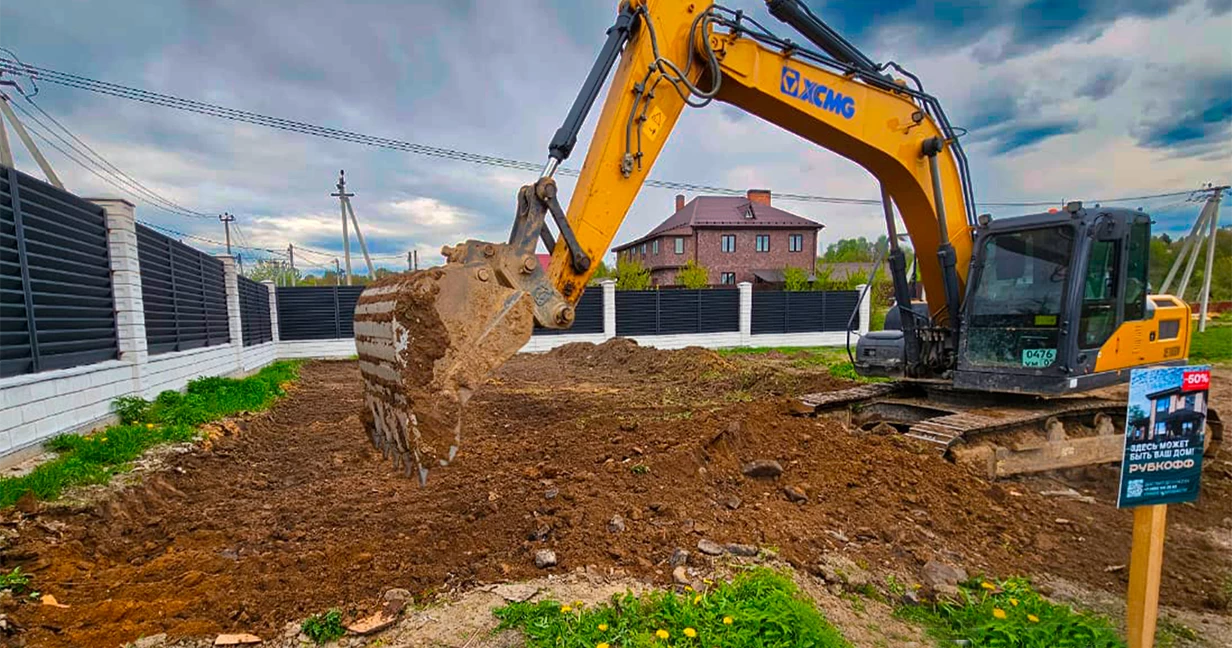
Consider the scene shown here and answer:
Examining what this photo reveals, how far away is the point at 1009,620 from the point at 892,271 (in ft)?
13.6

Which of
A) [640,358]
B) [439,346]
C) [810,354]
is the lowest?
[810,354]

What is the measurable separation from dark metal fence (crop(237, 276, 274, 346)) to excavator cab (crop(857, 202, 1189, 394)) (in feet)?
41.0

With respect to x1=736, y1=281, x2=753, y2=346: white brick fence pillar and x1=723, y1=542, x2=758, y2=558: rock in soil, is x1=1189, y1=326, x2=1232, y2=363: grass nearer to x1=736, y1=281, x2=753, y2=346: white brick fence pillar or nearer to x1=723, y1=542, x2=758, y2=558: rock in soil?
x1=736, y1=281, x2=753, y2=346: white brick fence pillar

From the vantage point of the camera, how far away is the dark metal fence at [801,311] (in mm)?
17703

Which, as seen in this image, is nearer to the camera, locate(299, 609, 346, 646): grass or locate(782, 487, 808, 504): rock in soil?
locate(299, 609, 346, 646): grass

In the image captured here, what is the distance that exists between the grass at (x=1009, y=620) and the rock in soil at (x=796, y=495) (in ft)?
3.62

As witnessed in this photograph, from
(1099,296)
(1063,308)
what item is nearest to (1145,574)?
(1063,308)

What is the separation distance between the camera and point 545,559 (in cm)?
288

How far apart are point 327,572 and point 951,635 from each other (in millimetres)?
3089

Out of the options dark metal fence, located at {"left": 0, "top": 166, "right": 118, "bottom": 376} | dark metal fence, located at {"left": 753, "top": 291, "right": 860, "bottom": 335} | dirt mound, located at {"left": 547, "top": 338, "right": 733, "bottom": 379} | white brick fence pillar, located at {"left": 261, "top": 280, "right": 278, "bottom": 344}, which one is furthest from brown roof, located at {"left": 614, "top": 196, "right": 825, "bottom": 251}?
dark metal fence, located at {"left": 0, "top": 166, "right": 118, "bottom": 376}

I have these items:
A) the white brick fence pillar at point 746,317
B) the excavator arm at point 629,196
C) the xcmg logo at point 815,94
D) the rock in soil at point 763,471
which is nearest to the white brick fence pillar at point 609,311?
the white brick fence pillar at point 746,317

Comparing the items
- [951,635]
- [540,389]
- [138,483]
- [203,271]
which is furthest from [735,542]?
[203,271]

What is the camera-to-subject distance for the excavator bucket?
2830 millimetres

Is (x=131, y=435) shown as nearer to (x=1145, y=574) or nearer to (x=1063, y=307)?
(x=1145, y=574)
